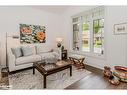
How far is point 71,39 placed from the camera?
550cm

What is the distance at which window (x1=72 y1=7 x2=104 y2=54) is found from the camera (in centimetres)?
415

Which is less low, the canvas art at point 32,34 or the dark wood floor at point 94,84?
the canvas art at point 32,34

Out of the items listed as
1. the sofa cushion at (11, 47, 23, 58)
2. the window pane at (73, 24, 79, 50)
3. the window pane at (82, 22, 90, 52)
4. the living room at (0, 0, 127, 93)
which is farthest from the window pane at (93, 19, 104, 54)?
the sofa cushion at (11, 47, 23, 58)

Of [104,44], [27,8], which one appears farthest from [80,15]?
[27,8]

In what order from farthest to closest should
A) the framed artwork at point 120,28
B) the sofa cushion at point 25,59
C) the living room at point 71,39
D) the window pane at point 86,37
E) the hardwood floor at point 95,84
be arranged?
the window pane at point 86,37, the sofa cushion at point 25,59, the framed artwork at point 120,28, the living room at point 71,39, the hardwood floor at point 95,84

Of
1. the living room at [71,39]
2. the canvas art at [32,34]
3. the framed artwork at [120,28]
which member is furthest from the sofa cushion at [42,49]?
the framed artwork at [120,28]

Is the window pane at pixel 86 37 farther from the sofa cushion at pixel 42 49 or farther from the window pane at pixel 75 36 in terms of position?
the sofa cushion at pixel 42 49

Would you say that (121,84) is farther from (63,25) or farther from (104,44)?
(63,25)

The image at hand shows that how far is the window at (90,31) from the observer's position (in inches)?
163

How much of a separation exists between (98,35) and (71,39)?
1.59 metres

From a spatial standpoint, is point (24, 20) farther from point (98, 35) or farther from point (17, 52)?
point (98, 35)

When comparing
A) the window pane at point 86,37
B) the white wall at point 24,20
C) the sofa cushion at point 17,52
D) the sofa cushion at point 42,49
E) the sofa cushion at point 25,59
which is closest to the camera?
the sofa cushion at point 25,59

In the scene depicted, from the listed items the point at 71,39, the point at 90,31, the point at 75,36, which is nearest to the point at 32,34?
the point at 71,39

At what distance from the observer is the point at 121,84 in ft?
8.54
